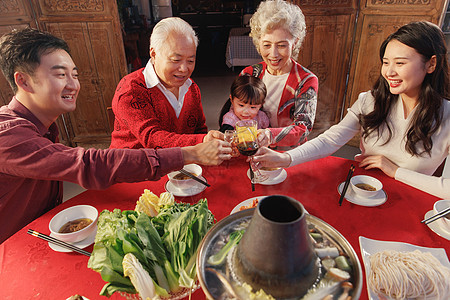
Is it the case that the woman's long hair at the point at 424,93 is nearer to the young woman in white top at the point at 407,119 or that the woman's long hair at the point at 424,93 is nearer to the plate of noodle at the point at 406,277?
the young woman in white top at the point at 407,119

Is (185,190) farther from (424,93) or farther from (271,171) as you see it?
(424,93)

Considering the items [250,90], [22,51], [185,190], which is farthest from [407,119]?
[22,51]

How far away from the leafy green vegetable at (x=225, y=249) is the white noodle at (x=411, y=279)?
565 millimetres

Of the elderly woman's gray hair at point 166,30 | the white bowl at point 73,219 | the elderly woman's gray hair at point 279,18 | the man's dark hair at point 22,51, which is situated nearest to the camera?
the white bowl at point 73,219

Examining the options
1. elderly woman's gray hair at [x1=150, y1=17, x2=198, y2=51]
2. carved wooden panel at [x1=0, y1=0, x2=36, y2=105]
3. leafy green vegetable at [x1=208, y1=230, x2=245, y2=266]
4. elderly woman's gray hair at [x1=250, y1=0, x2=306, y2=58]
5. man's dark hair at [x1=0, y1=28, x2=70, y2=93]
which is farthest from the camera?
carved wooden panel at [x1=0, y1=0, x2=36, y2=105]

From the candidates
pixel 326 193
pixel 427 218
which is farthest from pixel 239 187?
pixel 427 218

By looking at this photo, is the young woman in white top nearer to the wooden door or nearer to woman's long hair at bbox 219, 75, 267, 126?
woman's long hair at bbox 219, 75, 267, 126

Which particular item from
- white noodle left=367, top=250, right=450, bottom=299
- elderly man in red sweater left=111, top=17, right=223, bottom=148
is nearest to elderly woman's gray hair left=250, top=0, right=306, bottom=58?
elderly man in red sweater left=111, top=17, right=223, bottom=148

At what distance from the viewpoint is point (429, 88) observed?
5.56ft

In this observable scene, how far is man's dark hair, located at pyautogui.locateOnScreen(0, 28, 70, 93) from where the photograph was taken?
1442 millimetres

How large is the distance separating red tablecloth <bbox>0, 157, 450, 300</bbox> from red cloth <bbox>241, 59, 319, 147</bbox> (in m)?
0.47

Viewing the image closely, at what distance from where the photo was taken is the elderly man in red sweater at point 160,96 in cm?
190

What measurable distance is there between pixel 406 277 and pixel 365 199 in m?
0.54

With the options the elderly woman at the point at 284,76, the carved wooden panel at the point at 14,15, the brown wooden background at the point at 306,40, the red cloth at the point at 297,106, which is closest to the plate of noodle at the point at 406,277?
the elderly woman at the point at 284,76
